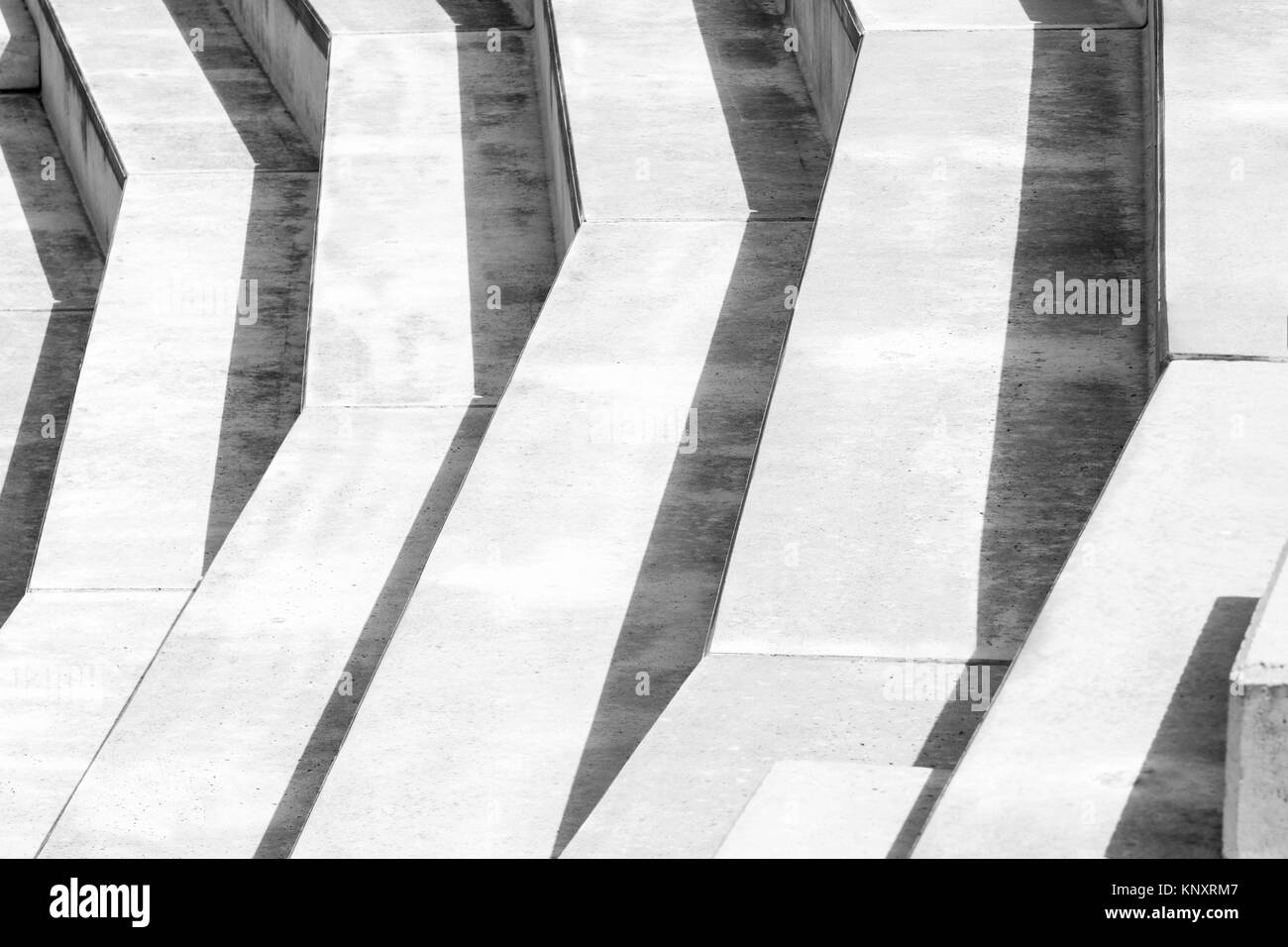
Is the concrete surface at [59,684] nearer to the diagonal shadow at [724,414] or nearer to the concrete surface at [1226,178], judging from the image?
the diagonal shadow at [724,414]

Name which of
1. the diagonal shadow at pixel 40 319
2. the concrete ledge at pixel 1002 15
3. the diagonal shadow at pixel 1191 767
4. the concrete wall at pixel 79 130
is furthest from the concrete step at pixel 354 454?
the diagonal shadow at pixel 1191 767

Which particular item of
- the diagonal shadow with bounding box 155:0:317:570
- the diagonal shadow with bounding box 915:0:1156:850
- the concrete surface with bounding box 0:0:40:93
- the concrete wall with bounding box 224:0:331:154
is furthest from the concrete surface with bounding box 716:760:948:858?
the concrete surface with bounding box 0:0:40:93

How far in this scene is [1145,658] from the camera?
14.5ft

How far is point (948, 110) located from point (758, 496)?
251 cm

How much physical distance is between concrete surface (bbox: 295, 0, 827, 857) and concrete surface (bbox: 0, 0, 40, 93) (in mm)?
6004

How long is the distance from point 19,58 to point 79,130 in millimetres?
1901

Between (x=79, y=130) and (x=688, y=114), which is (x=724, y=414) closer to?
(x=688, y=114)

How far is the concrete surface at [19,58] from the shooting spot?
14.0m

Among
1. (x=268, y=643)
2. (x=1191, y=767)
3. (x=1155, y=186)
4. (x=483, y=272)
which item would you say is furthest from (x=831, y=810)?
(x=483, y=272)

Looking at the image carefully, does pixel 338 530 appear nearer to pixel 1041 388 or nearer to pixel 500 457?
pixel 500 457

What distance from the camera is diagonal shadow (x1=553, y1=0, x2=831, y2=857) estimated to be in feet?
19.0

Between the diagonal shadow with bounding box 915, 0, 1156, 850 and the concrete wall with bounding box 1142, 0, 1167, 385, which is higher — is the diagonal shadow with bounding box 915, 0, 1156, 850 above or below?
below

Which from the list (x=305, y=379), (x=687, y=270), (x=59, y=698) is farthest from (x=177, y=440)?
(x=687, y=270)

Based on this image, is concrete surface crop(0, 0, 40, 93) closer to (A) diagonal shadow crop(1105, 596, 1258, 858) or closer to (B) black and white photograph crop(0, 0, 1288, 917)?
(B) black and white photograph crop(0, 0, 1288, 917)
